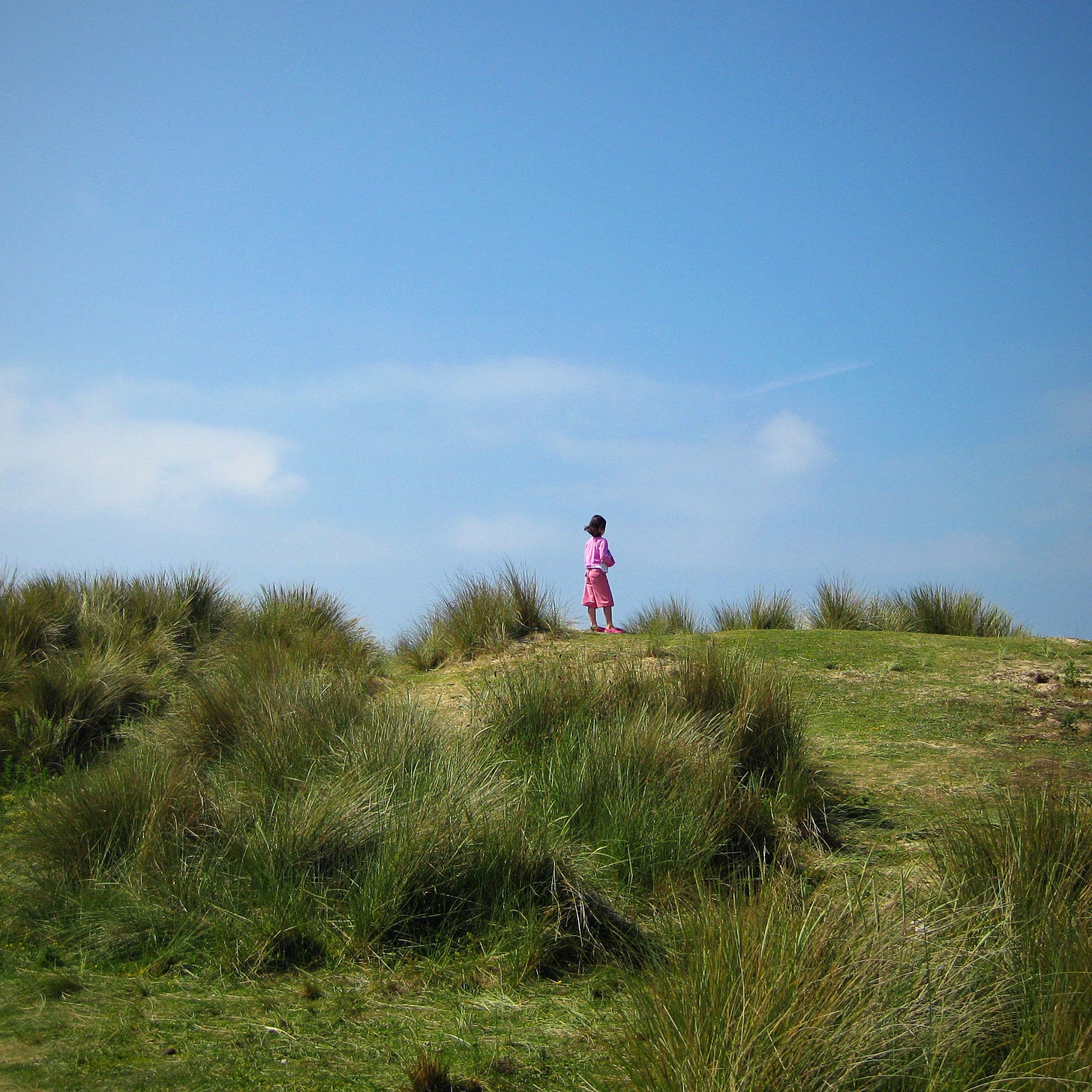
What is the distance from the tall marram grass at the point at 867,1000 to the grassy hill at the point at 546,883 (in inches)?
0.5

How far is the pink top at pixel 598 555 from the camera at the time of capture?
47.4 ft

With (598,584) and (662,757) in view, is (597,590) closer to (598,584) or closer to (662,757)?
(598,584)

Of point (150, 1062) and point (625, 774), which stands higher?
point (625, 774)

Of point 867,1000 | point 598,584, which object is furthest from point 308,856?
point 598,584

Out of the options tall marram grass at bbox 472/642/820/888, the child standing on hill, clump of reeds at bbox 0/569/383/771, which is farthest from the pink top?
tall marram grass at bbox 472/642/820/888

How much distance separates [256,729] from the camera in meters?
6.92

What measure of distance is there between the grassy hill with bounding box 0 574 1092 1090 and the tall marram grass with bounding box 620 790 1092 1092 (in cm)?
1

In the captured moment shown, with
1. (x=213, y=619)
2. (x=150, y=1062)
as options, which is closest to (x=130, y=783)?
(x=150, y=1062)

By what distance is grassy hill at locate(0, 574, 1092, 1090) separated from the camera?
3.05 meters

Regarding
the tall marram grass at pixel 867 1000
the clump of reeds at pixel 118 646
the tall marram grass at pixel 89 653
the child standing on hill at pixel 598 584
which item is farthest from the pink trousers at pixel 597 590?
the tall marram grass at pixel 867 1000

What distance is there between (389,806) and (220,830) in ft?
3.09

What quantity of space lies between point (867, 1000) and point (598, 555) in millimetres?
11622

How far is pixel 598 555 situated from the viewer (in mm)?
14523

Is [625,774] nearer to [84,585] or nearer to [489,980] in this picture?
[489,980]
